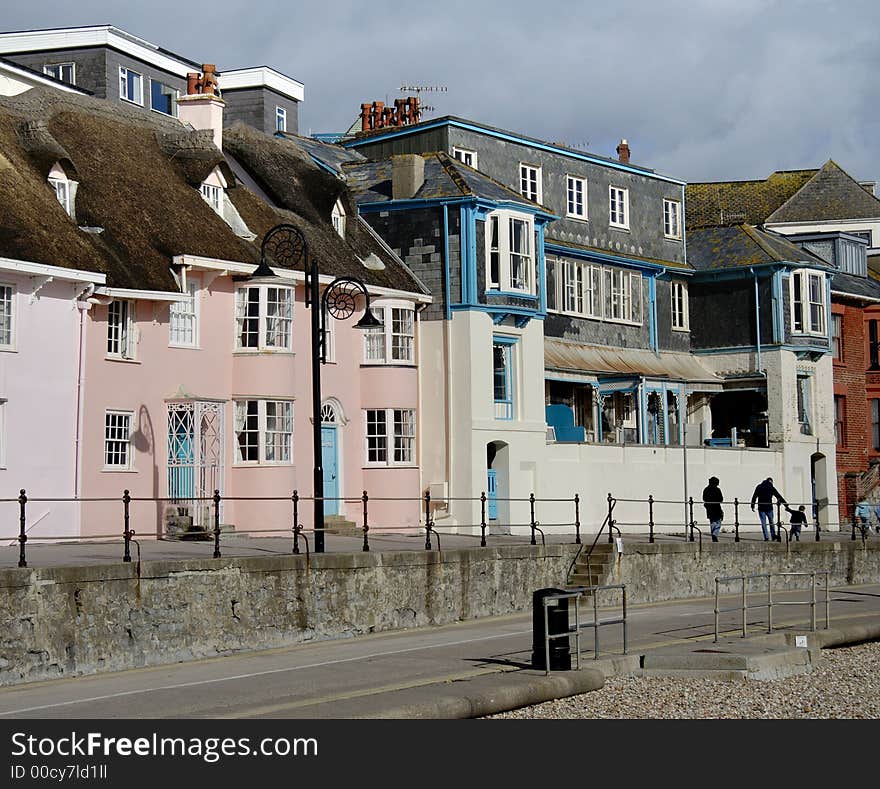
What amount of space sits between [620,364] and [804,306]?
7.61 meters

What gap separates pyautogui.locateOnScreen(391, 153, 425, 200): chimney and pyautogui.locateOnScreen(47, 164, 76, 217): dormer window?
9883 millimetres

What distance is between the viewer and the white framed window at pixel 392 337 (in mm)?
35344

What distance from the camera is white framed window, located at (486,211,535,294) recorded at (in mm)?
37125

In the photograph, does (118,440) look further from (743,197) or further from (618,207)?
(743,197)

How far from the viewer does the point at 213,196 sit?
33781mm

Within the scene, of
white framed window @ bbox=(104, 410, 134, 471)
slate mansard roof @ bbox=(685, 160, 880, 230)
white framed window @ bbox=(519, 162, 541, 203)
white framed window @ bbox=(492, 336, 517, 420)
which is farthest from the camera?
slate mansard roof @ bbox=(685, 160, 880, 230)

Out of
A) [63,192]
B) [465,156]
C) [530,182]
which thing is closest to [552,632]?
[63,192]

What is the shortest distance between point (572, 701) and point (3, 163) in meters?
17.0

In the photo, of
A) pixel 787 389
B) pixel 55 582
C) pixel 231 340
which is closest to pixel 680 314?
pixel 787 389

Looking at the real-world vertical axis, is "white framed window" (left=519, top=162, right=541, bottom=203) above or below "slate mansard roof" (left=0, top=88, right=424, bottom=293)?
above

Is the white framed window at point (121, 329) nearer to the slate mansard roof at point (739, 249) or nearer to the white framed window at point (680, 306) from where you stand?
the white framed window at point (680, 306)

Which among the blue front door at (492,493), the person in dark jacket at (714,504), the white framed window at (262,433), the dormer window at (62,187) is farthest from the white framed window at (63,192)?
the person in dark jacket at (714,504)

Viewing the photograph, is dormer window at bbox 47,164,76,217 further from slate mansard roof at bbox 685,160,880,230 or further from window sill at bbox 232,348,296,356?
slate mansard roof at bbox 685,160,880,230

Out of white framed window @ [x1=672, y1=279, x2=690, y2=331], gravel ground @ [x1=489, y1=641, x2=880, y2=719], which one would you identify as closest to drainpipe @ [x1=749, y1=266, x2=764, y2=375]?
white framed window @ [x1=672, y1=279, x2=690, y2=331]
